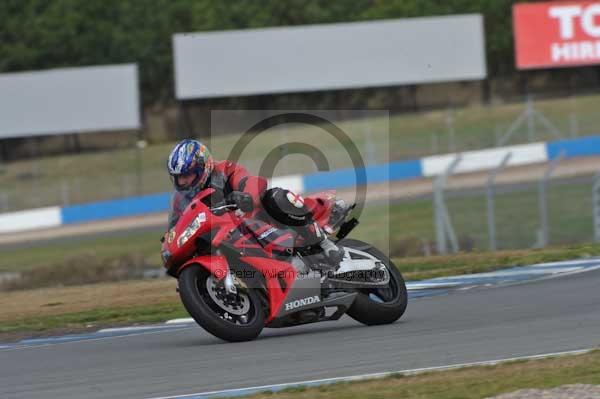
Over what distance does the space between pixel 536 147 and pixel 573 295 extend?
741 inches

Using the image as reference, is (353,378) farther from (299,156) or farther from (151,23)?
(151,23)

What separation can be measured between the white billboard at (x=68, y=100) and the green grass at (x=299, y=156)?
323cm

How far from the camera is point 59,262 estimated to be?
20562 millimetres

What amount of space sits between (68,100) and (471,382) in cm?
3160

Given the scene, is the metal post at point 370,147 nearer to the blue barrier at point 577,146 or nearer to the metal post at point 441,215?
the blue barrier at point 577,146

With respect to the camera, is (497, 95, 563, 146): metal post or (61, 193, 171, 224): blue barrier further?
(61, 193, 171, 224): blue barrier

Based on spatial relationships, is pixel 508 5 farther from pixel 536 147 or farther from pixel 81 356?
pixel 81 356

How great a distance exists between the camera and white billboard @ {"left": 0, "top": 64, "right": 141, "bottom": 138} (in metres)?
36.2

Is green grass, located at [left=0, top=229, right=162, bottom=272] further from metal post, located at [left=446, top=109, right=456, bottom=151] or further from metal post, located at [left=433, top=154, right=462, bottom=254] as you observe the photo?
metal post, located at [left=446, top=109, right=456, bottom=151]

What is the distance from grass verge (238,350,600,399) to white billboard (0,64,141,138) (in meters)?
30.4

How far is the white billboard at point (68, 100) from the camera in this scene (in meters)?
36.2

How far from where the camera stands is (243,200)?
8.08m

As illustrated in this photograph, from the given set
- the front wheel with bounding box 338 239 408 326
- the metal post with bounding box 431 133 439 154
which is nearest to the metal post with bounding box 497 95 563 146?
the metal post with bounding box 431 133 439 154

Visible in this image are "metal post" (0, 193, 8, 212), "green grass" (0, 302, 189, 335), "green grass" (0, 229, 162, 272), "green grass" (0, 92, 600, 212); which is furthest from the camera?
"metal post" (0, 193, 8, 212)
